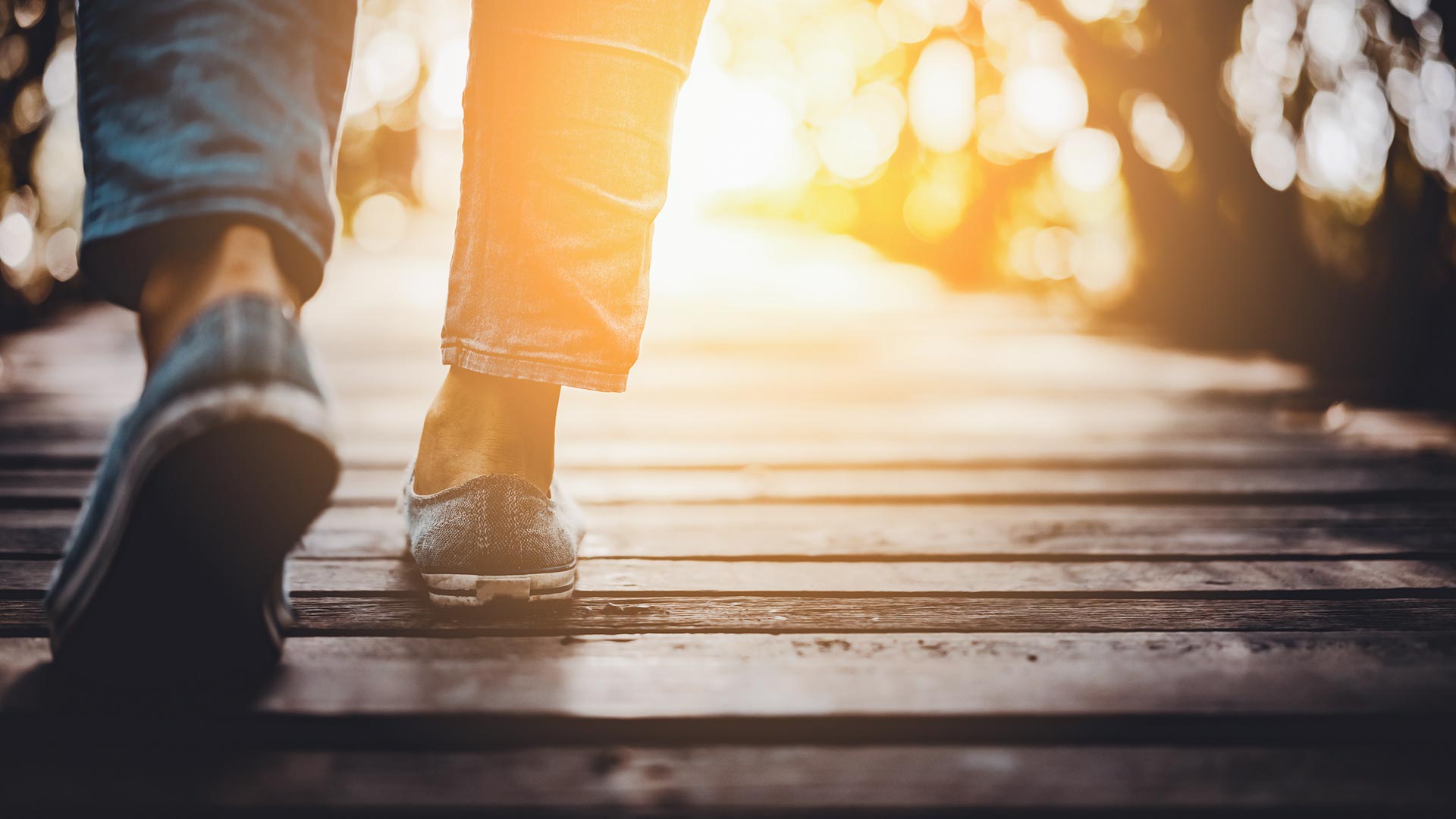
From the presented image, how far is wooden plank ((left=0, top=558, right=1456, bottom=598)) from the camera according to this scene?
0.86 m

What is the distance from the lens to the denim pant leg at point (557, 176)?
79 cm

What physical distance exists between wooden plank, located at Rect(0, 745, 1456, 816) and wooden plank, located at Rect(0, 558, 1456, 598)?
0.95 ft

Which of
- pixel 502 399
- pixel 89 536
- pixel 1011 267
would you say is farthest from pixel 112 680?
pixel 1011 267

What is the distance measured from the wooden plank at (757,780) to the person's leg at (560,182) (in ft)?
1.15

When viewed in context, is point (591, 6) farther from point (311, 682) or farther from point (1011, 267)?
point (1011, 267)

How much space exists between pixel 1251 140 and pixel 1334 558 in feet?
9.93

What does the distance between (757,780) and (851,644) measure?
21cm

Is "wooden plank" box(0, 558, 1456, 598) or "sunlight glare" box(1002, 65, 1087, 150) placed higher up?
"sunlight glare" box(1002, 65, 1087, 150)

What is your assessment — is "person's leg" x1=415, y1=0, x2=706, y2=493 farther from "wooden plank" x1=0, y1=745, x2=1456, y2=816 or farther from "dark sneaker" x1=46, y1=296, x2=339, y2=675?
"wooden plank" x1=0, y1=745, x2=1456, y2=816

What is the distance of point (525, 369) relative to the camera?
2.67ft

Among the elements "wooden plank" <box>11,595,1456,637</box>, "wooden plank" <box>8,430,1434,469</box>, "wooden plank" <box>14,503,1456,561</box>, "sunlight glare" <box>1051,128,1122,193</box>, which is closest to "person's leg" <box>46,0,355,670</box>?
"wooden plank" <box>11,595,1456,637</box>

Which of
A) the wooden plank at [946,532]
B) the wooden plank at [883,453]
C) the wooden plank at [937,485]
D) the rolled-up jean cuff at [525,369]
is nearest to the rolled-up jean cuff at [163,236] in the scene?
the rolled-up jean cuff at [525,369]

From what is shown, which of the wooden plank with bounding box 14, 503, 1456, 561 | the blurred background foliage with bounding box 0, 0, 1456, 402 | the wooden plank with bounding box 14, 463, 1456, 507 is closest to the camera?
the wooden plank with bounding box 14, 503, 1456, 561

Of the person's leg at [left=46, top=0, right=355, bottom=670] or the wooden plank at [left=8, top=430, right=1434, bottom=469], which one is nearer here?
the person's leg at [left=46, top=0, right=355, bottom=670]
